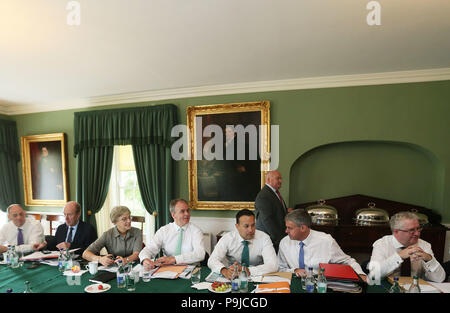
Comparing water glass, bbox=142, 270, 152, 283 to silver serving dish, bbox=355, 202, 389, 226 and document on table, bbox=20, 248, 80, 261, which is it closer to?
document on table, bbox=20, 248, 80, 261

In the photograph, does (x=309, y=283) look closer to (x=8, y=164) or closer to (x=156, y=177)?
(x=156, y=177)

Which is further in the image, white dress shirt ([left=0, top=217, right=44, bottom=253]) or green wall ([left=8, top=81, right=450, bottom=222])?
green wall ([left=8, top=81, right=450, bottom=222])

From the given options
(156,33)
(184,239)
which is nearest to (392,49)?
(156,33)

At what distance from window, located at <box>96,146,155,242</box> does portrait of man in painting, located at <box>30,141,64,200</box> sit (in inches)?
37.8

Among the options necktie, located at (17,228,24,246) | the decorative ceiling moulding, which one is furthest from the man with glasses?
necktie, located at (17,228,24,246)

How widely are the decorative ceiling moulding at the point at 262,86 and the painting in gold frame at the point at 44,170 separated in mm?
686

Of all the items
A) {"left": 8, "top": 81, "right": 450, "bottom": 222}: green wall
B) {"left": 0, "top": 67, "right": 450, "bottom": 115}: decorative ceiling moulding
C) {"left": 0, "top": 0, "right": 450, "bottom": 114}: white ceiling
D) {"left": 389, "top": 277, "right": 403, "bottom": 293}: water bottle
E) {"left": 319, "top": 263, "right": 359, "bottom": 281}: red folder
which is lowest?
{"left": 389, "top": 277, "right": 403, "bottom": 293}: water bottle

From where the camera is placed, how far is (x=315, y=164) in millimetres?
4324

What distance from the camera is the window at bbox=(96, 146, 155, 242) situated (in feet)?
17.1

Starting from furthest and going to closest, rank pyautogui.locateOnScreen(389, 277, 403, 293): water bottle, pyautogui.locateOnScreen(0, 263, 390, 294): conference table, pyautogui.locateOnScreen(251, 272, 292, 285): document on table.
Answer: pyautogui.locateOnScreen(251, 272, 292, 285): document on table
pyautogui.locateOnScreen(0, 263, 390, 294): conference table
pyautogui.locateOnScreen(389, 277, 403, 293): water bottle

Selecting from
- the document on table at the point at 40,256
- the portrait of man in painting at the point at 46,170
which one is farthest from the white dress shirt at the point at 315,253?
the portrait of man in painting at the point at 46,170

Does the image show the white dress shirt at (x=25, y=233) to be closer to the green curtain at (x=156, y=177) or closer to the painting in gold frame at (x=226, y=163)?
the green curtain at (x=156, y=177)

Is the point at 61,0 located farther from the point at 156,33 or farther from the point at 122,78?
the point at 122,78

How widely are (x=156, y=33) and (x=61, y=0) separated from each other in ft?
2.64
